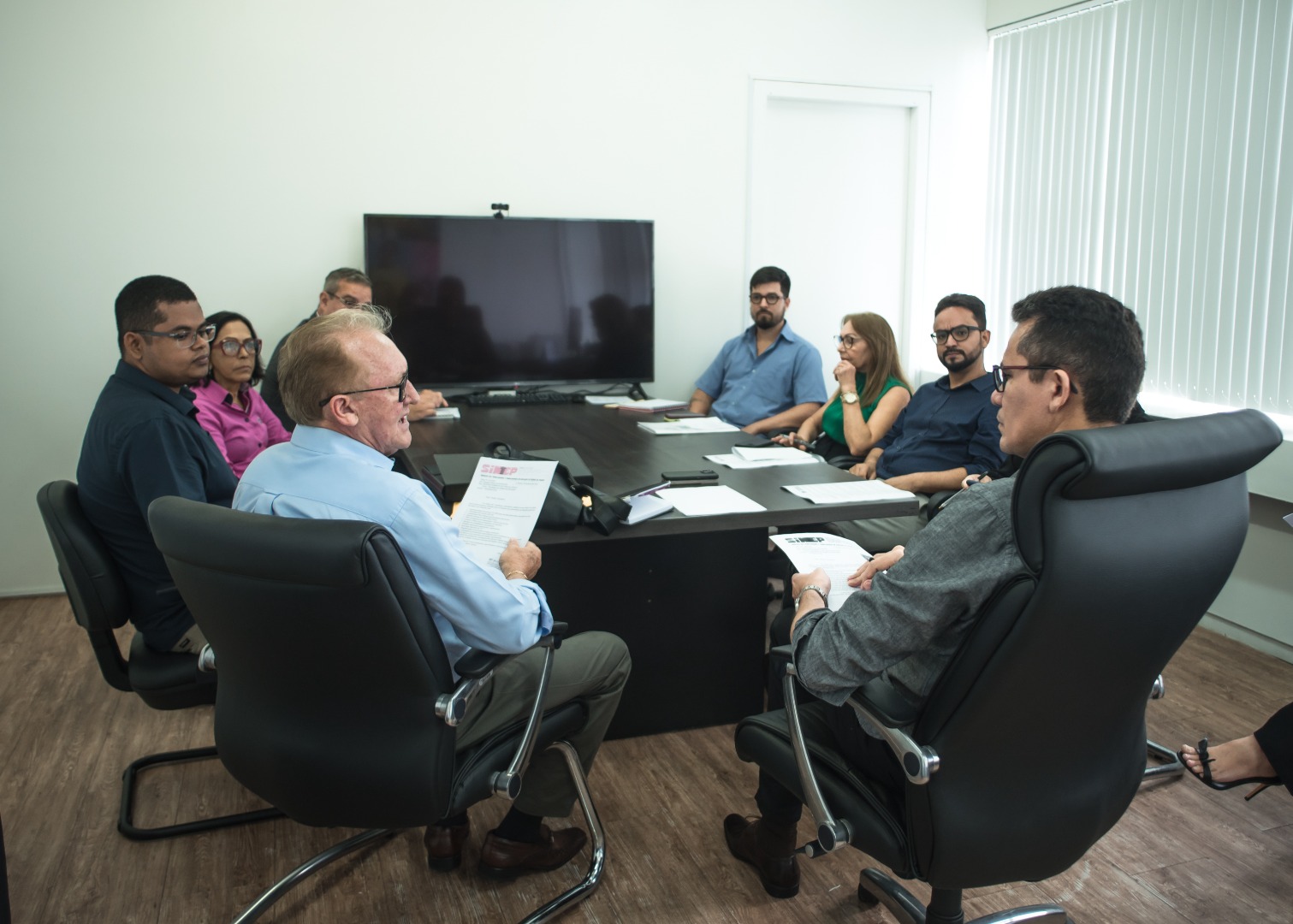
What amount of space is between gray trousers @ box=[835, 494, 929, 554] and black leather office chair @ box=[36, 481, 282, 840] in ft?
6.58

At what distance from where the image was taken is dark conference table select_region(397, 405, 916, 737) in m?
2.66

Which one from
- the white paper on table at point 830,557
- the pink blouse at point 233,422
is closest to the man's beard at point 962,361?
the white paper on table at point 830,557

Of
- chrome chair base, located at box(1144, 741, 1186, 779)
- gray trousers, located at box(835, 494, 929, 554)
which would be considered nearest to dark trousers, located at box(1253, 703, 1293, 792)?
chrome chair base, located at box(1144, 741, 1186, 779)

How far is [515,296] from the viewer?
15.9ft

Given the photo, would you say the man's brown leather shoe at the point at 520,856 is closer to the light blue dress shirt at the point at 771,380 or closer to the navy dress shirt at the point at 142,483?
the navy dress shirt at the point at 142,483

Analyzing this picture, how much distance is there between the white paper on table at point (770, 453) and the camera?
3.26 m

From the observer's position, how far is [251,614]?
5.02 ft

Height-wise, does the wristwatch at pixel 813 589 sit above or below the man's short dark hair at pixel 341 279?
below

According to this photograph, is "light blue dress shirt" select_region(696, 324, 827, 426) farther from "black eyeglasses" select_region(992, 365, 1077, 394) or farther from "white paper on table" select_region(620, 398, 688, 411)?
"black eyeglasses" select_region(992, 365, 1077, 394)

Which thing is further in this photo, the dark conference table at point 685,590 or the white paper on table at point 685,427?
the white paper on table at point 685,427

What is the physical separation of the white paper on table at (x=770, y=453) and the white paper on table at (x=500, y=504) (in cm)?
95

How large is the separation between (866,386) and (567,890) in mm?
2638

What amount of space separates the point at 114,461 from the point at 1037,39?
4.71 meters

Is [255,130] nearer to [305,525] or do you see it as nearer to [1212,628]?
[305,525]
